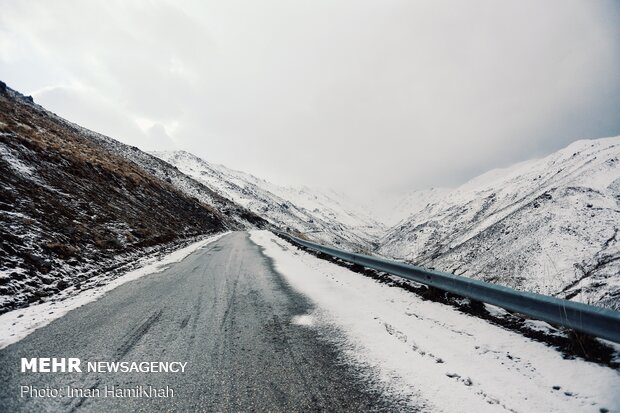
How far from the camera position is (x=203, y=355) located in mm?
3855

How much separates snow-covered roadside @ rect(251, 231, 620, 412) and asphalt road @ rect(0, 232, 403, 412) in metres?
0.42

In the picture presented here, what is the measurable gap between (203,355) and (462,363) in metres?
3.01

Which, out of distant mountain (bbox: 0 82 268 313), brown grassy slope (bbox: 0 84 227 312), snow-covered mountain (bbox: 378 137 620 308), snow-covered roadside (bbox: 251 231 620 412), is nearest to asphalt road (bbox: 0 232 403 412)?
snow-covered roadside (bbox: 251 231 620 412)

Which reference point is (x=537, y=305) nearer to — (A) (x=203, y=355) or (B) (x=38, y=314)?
(A) (x=203, y=355)

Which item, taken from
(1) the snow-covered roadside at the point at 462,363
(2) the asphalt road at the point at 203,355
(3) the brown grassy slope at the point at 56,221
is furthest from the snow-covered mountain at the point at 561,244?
(2) the asphalt road at the point at 203,355

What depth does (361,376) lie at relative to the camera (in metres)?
3.27

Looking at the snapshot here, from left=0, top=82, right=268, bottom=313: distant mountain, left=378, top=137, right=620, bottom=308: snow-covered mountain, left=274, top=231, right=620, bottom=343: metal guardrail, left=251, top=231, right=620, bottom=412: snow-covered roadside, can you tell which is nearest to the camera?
left=251, top=231, right=620, bottom=412: snow-covered roadside

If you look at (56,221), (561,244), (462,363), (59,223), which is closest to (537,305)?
(462,363)

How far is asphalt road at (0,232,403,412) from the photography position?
112 inches

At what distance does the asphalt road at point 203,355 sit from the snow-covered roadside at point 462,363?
0.42 m

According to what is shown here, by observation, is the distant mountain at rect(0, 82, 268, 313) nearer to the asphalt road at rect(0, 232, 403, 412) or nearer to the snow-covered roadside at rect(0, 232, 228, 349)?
the snow-covered roadside at rect(0, 232, 228, 349)

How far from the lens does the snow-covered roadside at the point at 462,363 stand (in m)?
2.63

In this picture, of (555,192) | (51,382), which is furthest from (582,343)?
(555,192)

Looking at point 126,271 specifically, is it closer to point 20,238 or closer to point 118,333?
point 20,238
